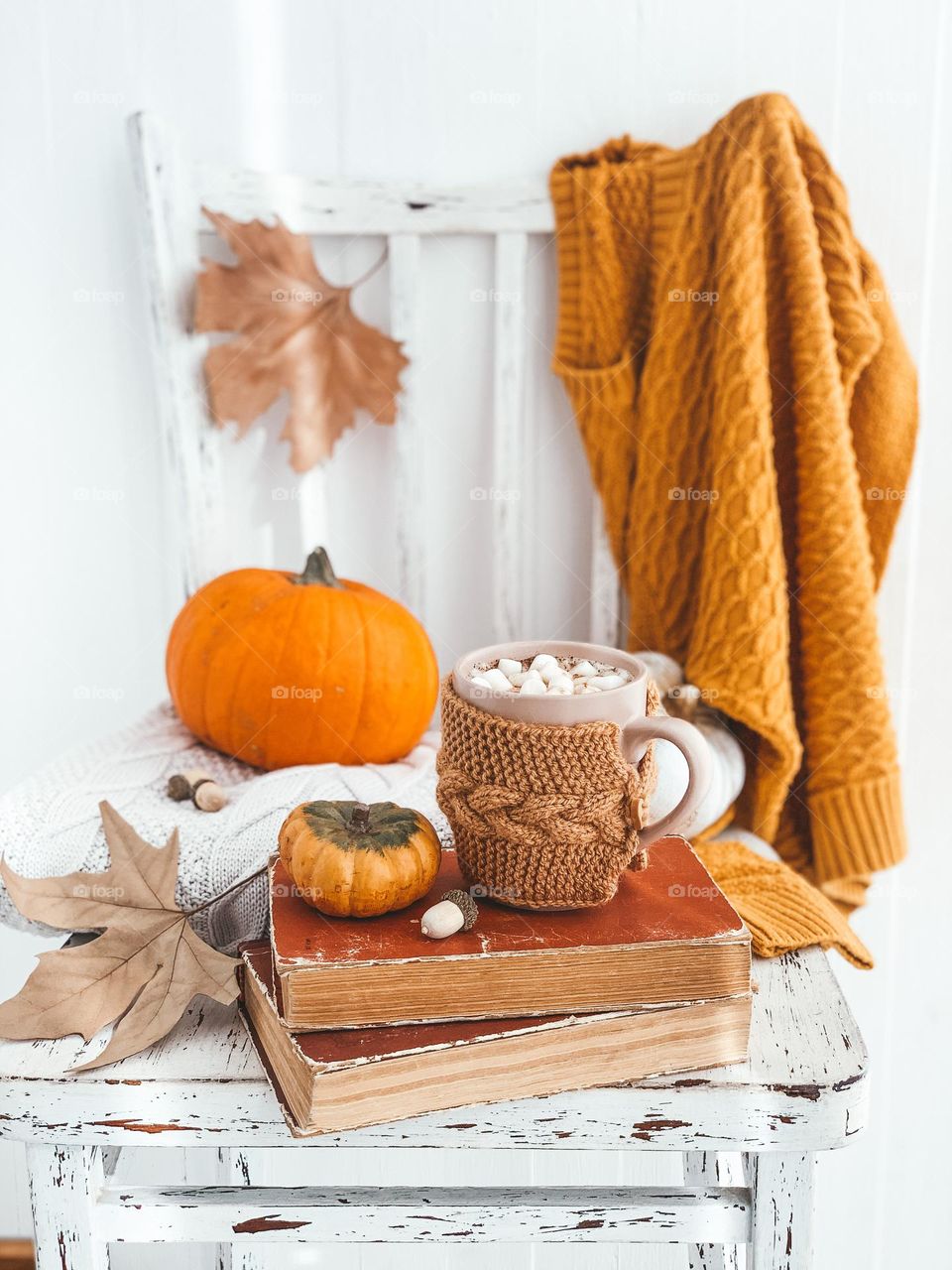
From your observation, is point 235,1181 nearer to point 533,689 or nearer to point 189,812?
point 189,812

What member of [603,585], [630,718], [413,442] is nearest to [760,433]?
[603,585]

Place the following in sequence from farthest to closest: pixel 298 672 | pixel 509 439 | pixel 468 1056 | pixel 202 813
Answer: pixel 509 439
pixel 298 672
pixel 202 813
pixel 468 1056

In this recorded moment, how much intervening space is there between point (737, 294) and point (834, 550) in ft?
0.76

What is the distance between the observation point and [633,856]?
543 millimetres

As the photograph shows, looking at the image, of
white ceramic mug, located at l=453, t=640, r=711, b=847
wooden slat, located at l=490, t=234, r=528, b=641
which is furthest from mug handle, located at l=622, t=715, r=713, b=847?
wooden slat, located at l=490, t=234, r=528, b=641

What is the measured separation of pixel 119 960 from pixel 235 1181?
50cm

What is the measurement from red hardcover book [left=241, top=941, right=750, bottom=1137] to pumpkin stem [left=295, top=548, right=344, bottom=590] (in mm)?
401

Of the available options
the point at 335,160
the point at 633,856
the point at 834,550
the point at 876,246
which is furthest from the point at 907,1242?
the point at 335,160

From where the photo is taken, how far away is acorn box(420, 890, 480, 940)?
0.49 m

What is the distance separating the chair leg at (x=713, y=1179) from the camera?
2.54 feet

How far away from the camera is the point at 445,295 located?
1.05 metres

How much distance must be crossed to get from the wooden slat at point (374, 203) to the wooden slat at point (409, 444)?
25 mm

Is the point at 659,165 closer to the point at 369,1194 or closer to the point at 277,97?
the point at 277,97

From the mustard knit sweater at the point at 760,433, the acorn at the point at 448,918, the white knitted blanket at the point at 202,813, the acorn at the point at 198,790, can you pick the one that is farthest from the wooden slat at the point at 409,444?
the acorn at the point at 448,918
